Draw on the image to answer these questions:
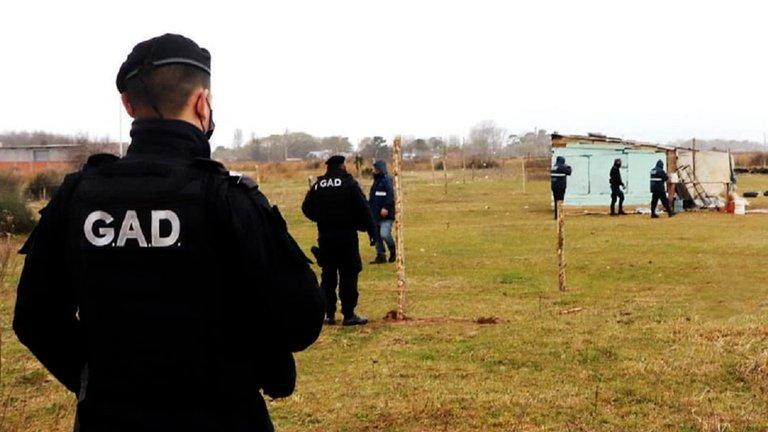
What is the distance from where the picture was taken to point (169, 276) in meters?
2.09

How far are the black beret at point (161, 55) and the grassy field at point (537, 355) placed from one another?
3543 mm

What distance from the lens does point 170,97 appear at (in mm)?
2234

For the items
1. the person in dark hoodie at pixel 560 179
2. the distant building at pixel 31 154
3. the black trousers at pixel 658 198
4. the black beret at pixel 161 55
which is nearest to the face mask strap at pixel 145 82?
the black beret at pixel 161 55

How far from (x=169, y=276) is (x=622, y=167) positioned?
2650cm

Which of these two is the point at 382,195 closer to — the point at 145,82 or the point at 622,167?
the point at 145,82

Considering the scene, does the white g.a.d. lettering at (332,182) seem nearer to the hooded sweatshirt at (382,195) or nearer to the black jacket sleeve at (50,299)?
the hooded sweatshirt at (382,195)

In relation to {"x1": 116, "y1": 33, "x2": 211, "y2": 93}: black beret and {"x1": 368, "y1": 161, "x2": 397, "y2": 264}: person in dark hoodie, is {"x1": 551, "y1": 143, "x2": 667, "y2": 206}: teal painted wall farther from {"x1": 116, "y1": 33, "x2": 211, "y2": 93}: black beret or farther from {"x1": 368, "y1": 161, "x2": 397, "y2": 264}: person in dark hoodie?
{"x1": 116, "y1": 33, "x2": 211, "y2": 93}: black beret

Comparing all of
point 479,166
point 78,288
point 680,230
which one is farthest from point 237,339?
point 479,166

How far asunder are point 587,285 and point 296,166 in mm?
51348

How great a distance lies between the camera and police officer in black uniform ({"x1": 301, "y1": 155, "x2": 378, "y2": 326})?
320 inches

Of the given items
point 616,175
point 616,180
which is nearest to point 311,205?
point 616,175

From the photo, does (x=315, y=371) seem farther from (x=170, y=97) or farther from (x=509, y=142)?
(x=509, y=142)

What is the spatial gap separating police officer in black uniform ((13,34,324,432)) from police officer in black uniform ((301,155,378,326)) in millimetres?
5820

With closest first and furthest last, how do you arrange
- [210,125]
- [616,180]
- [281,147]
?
1. [210,125]
2. [616,180]
3. [281,147]
